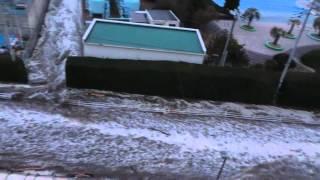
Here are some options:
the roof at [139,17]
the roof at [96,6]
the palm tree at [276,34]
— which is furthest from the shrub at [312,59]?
the roof at [96,6]

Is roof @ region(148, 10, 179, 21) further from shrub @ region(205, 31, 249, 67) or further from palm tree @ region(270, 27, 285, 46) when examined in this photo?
palm tree @ region(270, 27, 285, 46)

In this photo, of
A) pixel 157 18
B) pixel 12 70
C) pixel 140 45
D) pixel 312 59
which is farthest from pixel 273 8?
pixel 12 70

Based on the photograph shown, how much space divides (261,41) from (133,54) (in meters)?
10.3

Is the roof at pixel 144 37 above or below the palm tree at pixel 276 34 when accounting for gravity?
above

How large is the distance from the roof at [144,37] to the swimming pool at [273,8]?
11.4 meters

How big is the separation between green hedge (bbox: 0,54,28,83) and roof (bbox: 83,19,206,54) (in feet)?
8.33

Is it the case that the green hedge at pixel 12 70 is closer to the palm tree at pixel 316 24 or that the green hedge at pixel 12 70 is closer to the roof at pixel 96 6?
the roof at pixel 96 6

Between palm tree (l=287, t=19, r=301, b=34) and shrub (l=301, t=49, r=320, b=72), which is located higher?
palm tree (l=287, t=19, r=301, b=34)

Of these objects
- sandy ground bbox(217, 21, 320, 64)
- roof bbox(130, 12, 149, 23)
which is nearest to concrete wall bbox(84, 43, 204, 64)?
sandy ground bbox(217, 21, 320, 64)

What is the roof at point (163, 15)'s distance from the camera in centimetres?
2023

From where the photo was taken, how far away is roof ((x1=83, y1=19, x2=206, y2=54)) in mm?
14238

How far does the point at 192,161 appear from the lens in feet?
32.2

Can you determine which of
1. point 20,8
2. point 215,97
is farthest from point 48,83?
point 20,8

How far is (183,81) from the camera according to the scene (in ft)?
41.7
